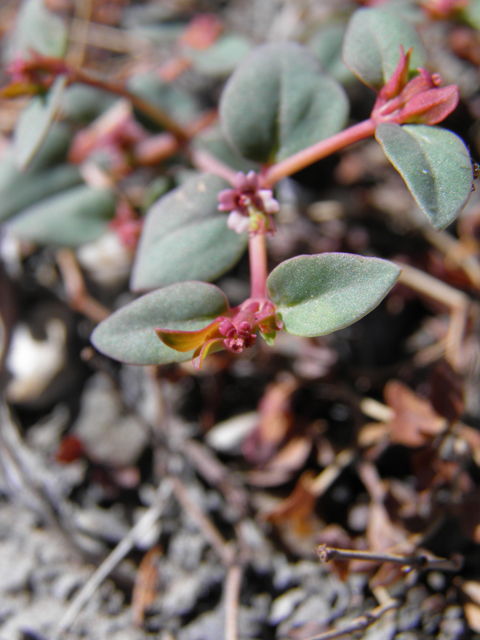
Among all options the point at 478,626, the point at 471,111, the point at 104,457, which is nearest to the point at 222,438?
the point at 104,457

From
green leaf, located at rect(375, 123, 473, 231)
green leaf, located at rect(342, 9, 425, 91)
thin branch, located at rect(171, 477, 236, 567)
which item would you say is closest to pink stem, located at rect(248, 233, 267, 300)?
green leaf, located at rect(375, 123, 473, 231)

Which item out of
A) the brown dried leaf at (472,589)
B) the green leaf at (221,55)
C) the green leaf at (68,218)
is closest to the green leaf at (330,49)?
the green leaf at (221,55)

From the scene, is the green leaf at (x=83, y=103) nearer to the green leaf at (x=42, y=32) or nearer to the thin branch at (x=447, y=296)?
the green leaf at (x=42, y=32)

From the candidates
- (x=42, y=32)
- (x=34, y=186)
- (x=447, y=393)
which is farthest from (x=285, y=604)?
(x=42, y=32)

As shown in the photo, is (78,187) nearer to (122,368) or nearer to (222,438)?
(122,368)

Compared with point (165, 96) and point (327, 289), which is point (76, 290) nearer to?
point (165, 96)

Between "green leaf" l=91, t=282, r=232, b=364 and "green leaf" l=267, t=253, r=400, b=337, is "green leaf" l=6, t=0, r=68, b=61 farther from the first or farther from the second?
"green leaf" l=267, t=253, r=400, b=337
